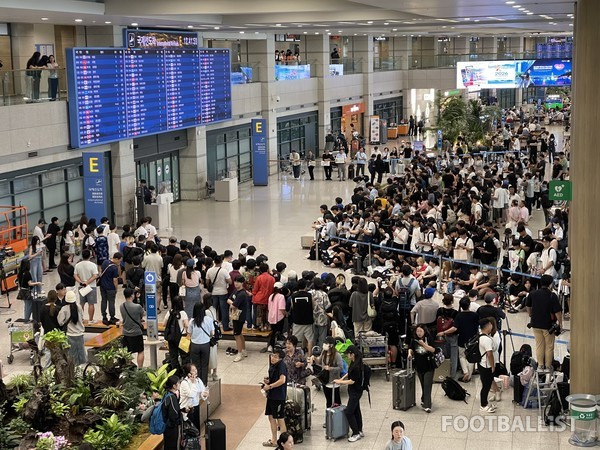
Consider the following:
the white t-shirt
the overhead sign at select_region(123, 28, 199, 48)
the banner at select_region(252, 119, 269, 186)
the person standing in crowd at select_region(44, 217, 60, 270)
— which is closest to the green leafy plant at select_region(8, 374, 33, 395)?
the white t-shirt

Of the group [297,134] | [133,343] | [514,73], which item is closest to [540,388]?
[133,343]

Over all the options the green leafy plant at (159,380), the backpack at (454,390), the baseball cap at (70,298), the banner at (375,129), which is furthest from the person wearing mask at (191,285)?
the banner at (375,129)

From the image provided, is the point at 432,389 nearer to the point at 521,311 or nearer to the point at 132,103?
the point at 521,311

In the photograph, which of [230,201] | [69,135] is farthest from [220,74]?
[69,135]

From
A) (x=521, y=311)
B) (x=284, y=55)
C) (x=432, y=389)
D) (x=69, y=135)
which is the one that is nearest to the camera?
(x=432, y=389)

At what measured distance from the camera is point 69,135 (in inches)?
907

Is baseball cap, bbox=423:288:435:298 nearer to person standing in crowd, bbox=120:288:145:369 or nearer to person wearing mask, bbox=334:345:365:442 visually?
person wearing mask, bbox=334:345:365:442

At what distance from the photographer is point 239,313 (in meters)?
14.0

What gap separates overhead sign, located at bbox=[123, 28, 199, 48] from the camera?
26016mm

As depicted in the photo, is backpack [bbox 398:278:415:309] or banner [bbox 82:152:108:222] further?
banner [bbox 82:152:108:222]

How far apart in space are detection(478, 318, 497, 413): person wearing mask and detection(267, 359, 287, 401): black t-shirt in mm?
2591

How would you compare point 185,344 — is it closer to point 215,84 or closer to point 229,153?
point 215,84

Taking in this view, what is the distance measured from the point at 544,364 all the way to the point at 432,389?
5.42ft

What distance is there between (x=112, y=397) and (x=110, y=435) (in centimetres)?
75
